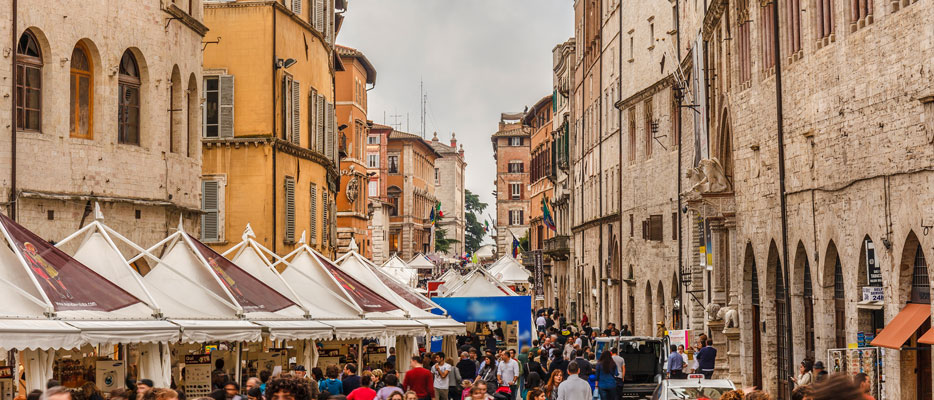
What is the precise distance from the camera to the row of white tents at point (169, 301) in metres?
15.0

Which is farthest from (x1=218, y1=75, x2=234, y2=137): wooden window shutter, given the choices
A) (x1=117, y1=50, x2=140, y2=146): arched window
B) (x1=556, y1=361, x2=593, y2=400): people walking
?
(x1=556, y1=361, x2=593, y2=400): people walking

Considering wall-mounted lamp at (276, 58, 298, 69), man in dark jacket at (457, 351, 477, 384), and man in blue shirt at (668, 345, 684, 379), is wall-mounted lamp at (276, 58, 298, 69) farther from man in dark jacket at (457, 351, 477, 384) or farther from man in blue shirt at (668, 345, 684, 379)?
man in dark jacket at (457, 351, 477, 384)

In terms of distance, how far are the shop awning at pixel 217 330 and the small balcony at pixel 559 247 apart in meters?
47.9

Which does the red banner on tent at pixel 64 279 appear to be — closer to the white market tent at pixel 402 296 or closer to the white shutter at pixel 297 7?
the white market tent at pixel 402 296

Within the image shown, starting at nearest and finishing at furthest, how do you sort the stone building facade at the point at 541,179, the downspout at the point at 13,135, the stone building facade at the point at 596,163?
the downspout at the point at 13,135 < the stone building facade at the point at 596,163 < the stone building facade at the point at 541,179

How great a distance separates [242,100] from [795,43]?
1587 centimetres

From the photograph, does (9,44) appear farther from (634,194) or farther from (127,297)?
(634,194)

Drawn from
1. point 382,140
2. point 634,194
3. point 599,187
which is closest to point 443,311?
point 634,194

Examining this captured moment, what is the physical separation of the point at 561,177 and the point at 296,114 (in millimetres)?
36697

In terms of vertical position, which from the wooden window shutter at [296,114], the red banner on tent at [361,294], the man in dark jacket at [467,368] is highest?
the wooden window shutter at [296,114]

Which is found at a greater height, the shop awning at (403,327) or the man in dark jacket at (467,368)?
the shop awning at (403,327)

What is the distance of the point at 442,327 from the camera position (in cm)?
2323

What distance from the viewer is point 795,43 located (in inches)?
917

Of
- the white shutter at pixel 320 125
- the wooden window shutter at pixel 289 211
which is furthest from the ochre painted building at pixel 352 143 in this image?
the wooden window shutter at pixel 289 211
